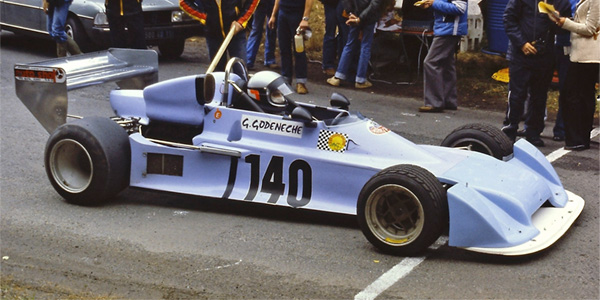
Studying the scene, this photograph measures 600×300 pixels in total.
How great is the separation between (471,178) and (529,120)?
372 cm

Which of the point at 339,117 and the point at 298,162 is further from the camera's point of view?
the point at 339,117

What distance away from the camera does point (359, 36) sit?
12.4 metres

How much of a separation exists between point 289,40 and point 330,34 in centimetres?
125

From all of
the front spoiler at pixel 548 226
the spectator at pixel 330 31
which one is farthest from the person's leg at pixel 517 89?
the spectator at pixel 330 31

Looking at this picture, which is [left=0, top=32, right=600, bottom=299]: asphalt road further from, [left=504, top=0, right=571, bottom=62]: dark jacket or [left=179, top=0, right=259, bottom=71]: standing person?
[left=179, top=0, right=259, bottom=71]: standing person

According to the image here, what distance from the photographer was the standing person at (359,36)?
11930 millimetres

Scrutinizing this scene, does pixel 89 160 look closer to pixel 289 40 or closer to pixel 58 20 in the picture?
pixel 289 40

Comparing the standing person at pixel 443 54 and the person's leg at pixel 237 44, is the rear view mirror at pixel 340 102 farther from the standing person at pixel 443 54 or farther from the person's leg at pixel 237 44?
the standing person at pixel 443 54

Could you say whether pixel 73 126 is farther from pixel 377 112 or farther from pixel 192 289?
pixel 377 112

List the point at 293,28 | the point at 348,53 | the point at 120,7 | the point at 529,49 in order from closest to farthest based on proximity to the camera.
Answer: the point at 529,49 → the point at 120,7 → the point at 293,28 → the point at 348,53

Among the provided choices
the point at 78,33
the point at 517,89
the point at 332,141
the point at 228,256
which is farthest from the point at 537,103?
the point at 78,33

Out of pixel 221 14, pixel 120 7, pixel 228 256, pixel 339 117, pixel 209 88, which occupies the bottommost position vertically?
pixel 228 256

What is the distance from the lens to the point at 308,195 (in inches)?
255

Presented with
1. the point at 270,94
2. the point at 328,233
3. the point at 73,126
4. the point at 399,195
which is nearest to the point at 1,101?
the point at 73,126
